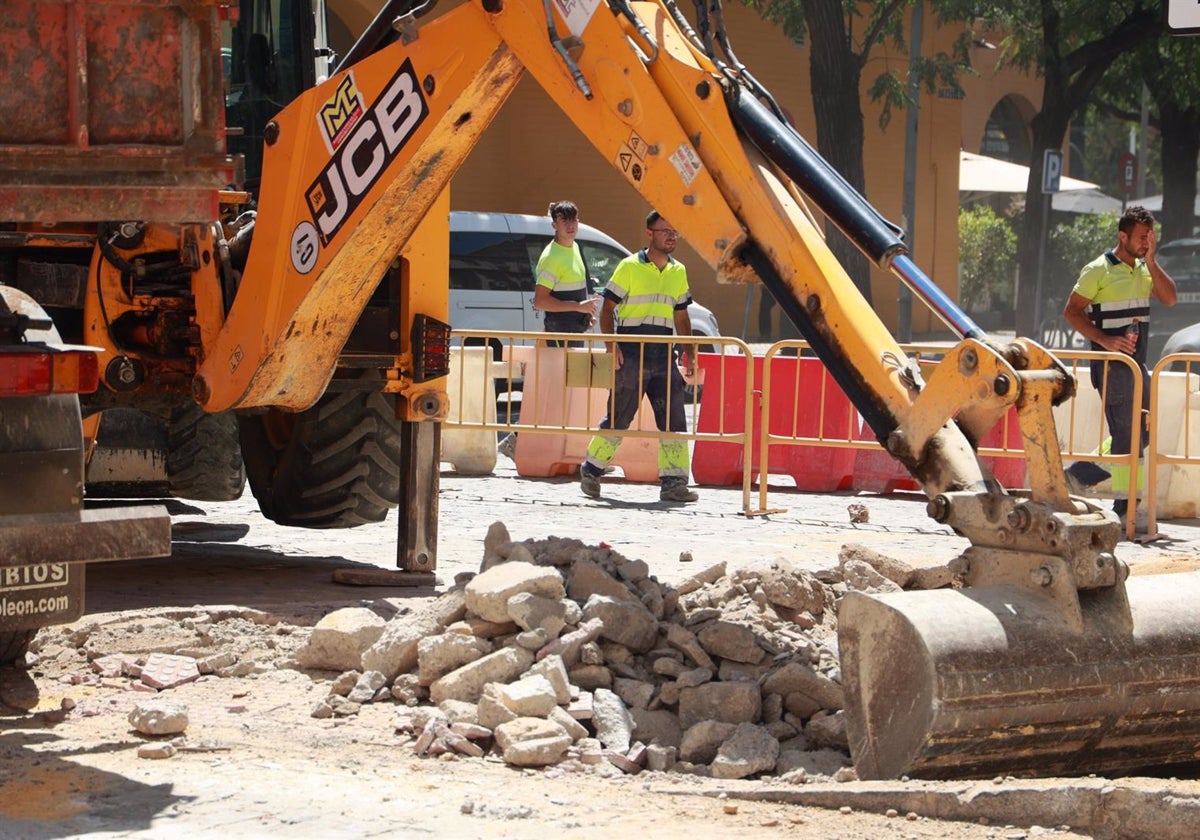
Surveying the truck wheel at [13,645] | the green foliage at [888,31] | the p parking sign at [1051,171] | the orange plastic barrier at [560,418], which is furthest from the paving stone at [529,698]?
the p parking sign at [1051,171]

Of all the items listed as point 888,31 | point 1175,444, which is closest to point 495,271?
point 1175,444

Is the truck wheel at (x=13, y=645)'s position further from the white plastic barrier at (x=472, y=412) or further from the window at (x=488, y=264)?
the window at (x=488, y=264)

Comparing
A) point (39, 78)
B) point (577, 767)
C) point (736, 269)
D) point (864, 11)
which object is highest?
point (864, 11)

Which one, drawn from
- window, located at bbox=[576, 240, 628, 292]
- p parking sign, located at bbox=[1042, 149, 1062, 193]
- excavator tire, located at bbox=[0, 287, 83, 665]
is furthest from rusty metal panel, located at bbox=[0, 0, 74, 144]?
p parking sign, located at bbox=[1042, 149, 1062, 193]

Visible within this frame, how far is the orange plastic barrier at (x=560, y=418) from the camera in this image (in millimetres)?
13608

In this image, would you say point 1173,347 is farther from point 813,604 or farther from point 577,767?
point 577,767

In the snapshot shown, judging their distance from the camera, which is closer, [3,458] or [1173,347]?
[3,458]

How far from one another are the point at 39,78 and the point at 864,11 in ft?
89.0

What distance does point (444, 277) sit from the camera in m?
8.75

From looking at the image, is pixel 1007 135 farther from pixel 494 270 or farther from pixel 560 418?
pixel 560 418

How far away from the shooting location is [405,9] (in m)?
7.73

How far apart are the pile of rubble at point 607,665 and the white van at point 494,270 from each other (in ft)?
35.6

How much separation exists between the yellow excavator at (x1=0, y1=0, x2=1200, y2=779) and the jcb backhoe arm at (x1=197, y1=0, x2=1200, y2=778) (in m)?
0.01

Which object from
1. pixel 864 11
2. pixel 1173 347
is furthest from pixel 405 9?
pixel 864 11
